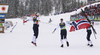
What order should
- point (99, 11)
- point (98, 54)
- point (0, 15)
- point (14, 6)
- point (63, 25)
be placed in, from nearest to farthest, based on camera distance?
point (98, 54) → point (63, 25) → point (0, 15) → point (99, 11) → point (14, 6)

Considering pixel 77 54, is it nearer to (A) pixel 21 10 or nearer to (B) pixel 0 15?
(B) pixel 0 15

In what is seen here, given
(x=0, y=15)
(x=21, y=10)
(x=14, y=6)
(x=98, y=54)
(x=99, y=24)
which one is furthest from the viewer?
Answer: (x=21, y=10)

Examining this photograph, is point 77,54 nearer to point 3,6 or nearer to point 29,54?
point 29,54

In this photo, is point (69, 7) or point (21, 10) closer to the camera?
point (69, 7)

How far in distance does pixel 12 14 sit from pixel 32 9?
15618 millimetres

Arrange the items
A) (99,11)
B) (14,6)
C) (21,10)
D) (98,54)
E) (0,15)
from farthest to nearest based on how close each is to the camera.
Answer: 1. (21,10)
2. (14,6)
3. (99,11)
4. (0,15)
5. (98,54)

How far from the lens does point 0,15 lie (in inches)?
713

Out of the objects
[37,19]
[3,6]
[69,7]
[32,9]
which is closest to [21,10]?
[32,9]

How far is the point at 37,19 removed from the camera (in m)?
9.14

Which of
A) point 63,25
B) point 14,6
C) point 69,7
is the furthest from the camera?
point 14,6

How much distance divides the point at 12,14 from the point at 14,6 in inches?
225

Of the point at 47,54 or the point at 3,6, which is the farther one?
the point at 3,6

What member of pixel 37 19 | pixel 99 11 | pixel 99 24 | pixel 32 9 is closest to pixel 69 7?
pixel 32 9

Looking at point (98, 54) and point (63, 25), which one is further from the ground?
point (63, 25)
